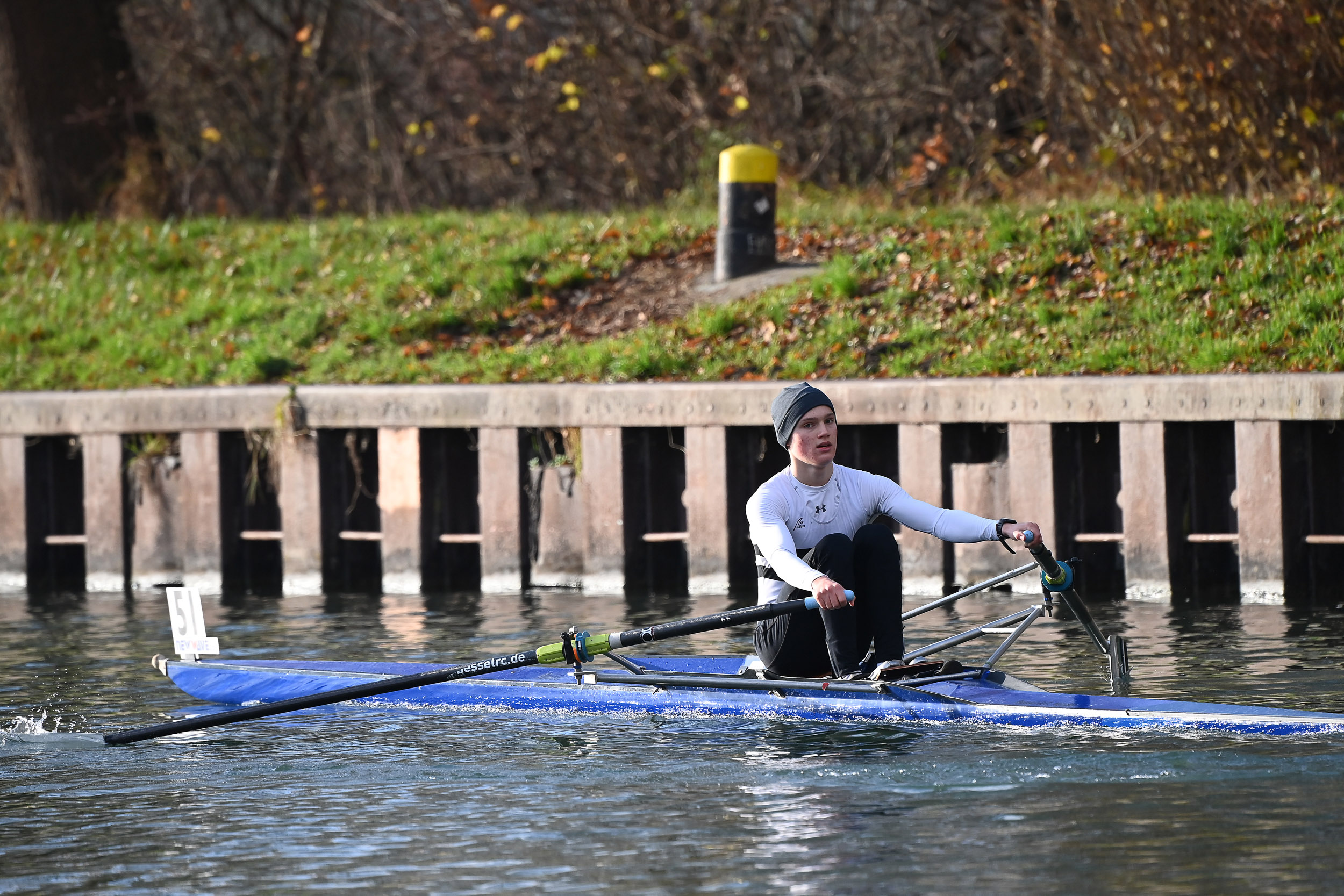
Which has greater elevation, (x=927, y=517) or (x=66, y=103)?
(x=66, y=103)

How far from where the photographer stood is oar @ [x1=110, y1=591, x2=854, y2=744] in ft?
25.4

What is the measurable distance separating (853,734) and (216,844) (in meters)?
2.72

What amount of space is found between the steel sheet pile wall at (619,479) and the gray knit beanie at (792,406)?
4.08m

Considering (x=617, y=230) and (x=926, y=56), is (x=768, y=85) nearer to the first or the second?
(x=926, y=56)

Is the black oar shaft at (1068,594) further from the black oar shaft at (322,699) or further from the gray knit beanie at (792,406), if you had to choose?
the black oar shaft at (322,699)

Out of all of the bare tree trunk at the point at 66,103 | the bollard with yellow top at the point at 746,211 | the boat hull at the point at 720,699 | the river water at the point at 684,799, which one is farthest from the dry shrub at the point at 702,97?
the boat hull at the point at 720,699

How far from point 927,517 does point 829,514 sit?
451 millimetres

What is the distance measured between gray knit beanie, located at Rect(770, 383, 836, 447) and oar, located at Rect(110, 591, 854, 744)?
0.74m

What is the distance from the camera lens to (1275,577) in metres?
11.1

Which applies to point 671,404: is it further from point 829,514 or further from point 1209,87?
point 1209,87

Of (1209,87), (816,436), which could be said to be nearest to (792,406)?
(816,436)

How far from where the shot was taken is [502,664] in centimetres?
814

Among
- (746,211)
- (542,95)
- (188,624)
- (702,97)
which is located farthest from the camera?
(542,95)

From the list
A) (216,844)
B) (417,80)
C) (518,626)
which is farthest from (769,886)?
(417,80)
